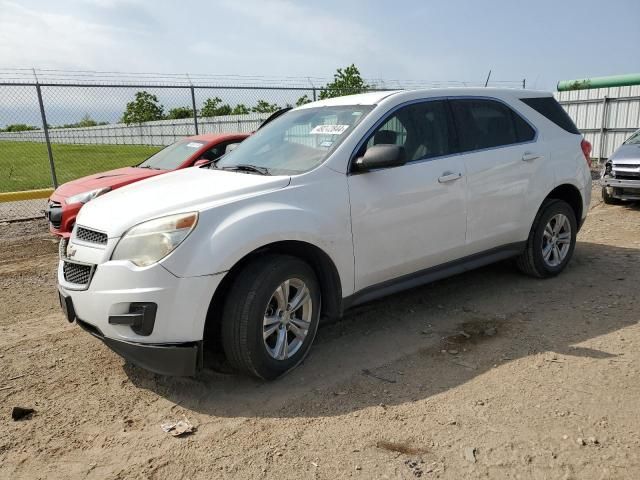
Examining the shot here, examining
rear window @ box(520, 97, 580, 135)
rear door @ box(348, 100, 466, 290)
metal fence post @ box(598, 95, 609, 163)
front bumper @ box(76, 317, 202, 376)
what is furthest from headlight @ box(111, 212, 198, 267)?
metal fence post @ box(598, 95, 609, 163)

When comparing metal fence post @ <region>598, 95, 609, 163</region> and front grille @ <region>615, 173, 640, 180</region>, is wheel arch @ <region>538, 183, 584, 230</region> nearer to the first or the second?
front grille @ <region>615, 173, 640, 180</region>

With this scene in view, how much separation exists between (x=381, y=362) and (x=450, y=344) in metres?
0.61

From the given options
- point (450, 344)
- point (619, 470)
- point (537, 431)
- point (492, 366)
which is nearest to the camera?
point (619, 470)

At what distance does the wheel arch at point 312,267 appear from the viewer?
3354mm

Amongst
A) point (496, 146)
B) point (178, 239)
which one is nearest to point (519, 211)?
point (496, 146)

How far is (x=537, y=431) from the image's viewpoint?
2.90 meters

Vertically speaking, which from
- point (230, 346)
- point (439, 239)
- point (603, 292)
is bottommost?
point (603, 292)

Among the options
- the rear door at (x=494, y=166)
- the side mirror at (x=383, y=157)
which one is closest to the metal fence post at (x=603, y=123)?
the rear door at (x=494, y=166)

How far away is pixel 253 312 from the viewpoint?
3.24 metres

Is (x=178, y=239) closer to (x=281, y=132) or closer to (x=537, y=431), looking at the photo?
(x=281, y=132)

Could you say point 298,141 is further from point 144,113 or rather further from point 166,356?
point 144,113

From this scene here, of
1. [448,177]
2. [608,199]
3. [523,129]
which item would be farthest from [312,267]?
[608,199]

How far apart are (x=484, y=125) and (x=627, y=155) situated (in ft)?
20.0

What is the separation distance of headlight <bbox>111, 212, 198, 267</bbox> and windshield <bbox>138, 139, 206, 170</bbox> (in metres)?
4.54
